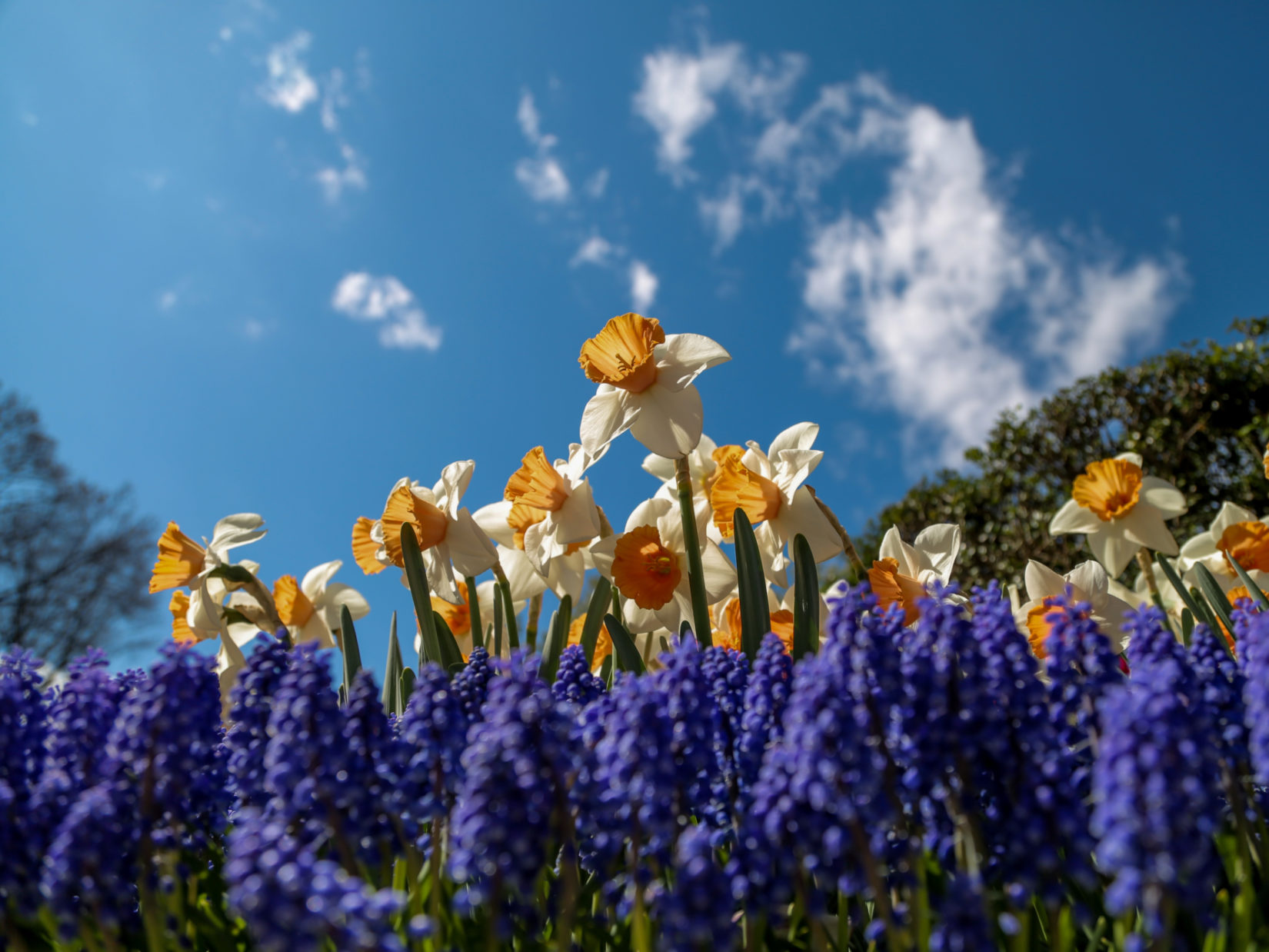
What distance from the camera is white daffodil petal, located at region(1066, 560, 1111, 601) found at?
2.71 meters

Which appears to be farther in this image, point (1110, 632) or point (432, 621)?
point (1110, 632)

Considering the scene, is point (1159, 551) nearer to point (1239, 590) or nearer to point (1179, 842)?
point (1239, 590)

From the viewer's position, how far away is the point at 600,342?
104 inches

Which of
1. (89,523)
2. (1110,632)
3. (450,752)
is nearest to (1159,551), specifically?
(1110,632)

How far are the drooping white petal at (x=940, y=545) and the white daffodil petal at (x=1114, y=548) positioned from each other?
135 centimetres

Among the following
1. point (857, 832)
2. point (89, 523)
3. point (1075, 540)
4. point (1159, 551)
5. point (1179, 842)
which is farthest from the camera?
point (89, 523)

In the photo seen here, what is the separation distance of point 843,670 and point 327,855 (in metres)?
0.99

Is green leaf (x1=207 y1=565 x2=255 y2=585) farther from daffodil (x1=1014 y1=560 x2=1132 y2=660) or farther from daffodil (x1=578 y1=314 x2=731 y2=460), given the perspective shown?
daffodil (x1=1014 y1=560 x2=1132 y2=660)

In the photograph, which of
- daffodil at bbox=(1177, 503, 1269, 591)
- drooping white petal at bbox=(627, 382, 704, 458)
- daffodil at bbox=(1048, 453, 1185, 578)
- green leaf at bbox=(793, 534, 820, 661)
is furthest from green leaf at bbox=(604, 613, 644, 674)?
daffodil at bbox=(1048, 453, 1185, 578)

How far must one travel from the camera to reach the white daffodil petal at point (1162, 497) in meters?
3.42

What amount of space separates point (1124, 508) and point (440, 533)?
301 centimetres

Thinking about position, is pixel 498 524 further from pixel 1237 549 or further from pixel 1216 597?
pixel 1237 549

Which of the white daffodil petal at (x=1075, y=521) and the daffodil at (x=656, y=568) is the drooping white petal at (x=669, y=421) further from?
the white daffodil petal at (x=1075, y=521)

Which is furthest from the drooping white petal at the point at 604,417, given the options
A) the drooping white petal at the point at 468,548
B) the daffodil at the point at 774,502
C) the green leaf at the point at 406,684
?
the green leaf at the point at 406,684
